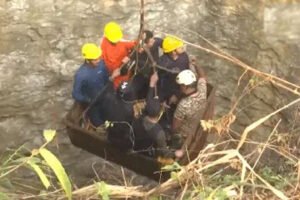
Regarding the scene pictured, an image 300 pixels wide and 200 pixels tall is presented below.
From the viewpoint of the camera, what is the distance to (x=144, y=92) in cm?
730

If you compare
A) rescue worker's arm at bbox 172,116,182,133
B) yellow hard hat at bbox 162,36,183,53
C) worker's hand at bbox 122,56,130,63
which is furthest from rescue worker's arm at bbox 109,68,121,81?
rescue worker's arm at bbox 172,116,182,133

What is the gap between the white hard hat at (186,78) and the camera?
6.66 m

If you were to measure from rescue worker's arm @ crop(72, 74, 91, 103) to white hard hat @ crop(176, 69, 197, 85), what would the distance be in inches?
52.6

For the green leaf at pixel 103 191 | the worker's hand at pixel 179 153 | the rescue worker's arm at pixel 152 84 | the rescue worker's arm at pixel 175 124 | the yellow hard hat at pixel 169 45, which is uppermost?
the green leaf at pixel 103 191

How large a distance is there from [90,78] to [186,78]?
1427mm

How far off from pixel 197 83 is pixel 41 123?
11.3ft

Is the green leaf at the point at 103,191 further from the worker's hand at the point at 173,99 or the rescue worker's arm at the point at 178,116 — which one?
the worker's hand at the point at 173,99

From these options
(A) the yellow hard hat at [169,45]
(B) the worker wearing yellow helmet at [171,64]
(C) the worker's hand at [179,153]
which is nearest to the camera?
(C) the worker's hand at [179,153]

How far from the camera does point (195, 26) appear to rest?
9.48 metres

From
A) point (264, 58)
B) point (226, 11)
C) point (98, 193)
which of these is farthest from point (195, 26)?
point (98, 193)

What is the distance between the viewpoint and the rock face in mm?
8719

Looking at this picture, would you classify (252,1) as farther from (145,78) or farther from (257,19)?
(145,78)

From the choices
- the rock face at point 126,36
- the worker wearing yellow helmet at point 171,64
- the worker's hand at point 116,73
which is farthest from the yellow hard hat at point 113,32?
the rock face at point 126,36

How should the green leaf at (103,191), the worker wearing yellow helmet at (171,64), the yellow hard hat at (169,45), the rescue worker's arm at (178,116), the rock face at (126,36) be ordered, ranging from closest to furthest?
the green leaf at (103,191) < the rescue worker's arm at (178,116) < the worker wearing yellow helmet at (171,64) < the yellow hard hat at (169,45) < the rock face at (126,36)
